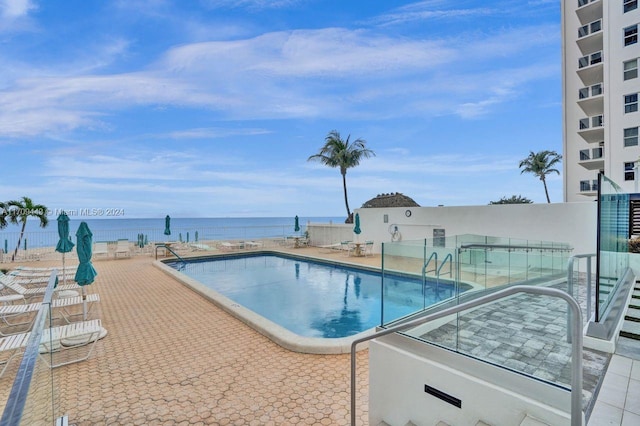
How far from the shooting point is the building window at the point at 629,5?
16.4 m

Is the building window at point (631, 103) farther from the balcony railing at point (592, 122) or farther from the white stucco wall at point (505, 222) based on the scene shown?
the white stucco wall at point (505, 222)

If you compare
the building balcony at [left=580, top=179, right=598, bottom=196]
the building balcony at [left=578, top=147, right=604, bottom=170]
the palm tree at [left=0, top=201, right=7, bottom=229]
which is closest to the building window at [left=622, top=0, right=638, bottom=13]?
the building balcony at [left=578, top=147, right=604, bottom=170]

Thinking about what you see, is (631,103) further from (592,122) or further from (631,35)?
(631,35)

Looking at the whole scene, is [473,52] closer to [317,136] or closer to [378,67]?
[378,67]

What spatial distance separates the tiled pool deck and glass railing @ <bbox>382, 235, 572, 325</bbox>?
1195mm

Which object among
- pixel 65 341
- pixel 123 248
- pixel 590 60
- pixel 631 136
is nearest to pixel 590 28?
pixel 590 60

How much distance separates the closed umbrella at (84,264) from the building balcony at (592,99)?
86.2 feet

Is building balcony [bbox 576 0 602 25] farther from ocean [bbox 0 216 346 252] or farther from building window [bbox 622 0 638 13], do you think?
ocean [bbox 0 216 346 252]

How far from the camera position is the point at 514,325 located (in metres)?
3.25

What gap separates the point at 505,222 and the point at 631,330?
8236 mm

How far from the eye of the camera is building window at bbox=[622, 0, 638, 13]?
16.4 metres

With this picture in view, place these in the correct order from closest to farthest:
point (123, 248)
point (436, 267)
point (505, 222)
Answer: point (436, 267), point (505, 222), point (123, 248)

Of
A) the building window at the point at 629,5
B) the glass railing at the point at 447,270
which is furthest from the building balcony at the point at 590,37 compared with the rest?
the glass railing at the point at 447,270

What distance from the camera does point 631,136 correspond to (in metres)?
16.6
